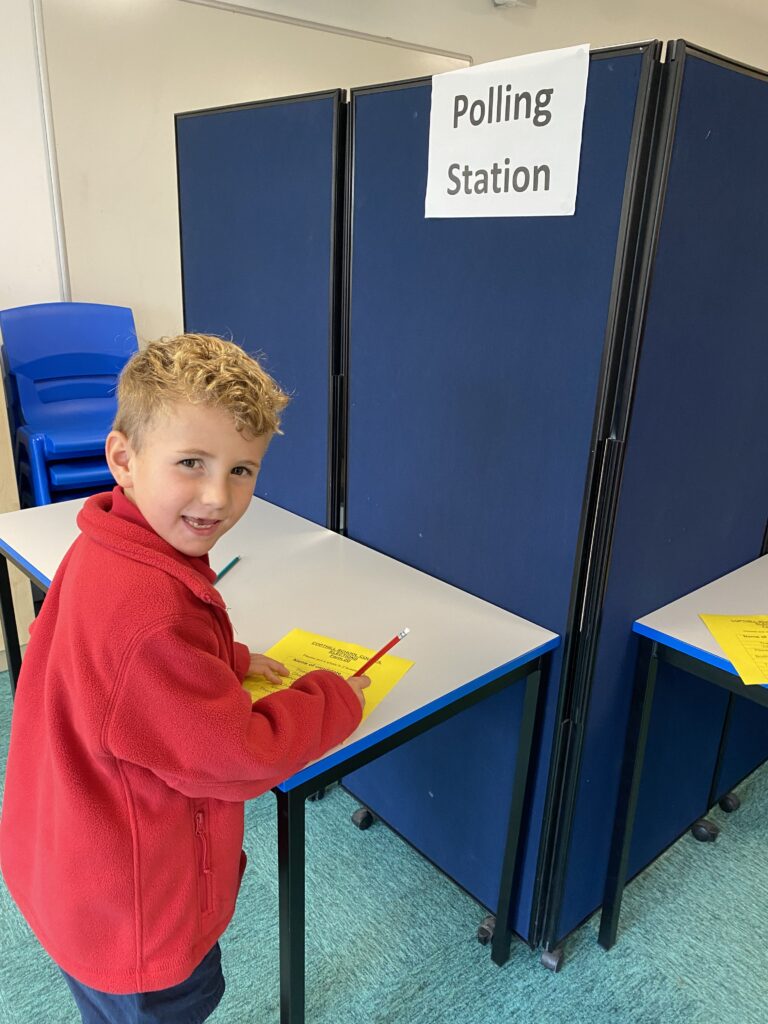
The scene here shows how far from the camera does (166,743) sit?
840 mm

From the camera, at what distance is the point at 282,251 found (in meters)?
1.77

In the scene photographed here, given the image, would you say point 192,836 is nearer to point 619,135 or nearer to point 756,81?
point 619,135

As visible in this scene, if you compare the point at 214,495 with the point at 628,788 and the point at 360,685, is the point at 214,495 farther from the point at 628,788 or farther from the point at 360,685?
the point at 628,788

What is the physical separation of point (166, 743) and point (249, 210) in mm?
1388

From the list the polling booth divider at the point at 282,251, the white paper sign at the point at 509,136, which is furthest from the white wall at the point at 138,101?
the white paper sign at the point at 509,136

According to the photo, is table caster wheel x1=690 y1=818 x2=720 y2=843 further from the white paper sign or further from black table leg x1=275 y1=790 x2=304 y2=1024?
the white paper sign

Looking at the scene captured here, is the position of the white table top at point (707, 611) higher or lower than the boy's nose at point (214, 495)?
lower

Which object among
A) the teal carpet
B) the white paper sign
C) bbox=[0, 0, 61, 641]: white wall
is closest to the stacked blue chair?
bbox=[0, 0, 61, 641]: white wall

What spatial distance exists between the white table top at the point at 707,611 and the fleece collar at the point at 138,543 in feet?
2.76

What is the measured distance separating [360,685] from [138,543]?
17.1 inches

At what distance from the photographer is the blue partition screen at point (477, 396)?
121cm

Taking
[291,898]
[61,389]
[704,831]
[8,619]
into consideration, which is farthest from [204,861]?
[61,389]

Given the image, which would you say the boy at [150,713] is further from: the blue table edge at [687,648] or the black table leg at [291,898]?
the blue table edge at [687,648]

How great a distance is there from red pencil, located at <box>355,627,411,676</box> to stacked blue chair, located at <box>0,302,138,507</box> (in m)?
1.48
